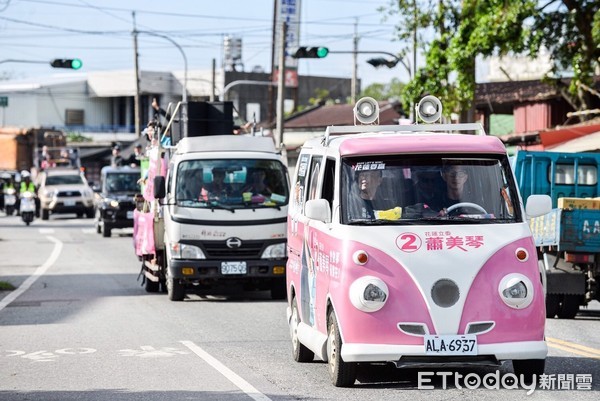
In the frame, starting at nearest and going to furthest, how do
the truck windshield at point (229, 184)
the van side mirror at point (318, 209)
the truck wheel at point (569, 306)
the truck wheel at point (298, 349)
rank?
the van side mirror at point (318, 209) < the truck wheel at point (298, 349) < the truck wheel at point (569, 306) < the truck windshield at point (229, 184)

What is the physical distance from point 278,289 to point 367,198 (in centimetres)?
930

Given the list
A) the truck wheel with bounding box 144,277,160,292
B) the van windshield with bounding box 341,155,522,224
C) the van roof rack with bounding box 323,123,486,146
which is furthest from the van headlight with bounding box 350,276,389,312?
the truck wheel with bounding box 144,277,160,292

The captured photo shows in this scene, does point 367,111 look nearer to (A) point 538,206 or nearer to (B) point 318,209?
(B) point 318,209

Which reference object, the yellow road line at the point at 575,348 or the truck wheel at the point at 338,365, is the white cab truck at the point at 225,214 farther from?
the truck wheel at the point at 338,365

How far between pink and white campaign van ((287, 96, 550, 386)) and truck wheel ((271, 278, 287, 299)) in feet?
27.3

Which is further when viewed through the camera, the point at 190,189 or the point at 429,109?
the point at 190,189

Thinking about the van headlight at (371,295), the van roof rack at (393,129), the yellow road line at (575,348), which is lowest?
the yellow road line at (575,348)

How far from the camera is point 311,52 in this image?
3812cm

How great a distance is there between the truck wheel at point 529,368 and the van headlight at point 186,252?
915 centimetres

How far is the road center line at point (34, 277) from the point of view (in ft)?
64.9

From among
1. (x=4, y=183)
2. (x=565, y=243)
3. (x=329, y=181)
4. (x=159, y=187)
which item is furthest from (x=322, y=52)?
(x=329, y=181)

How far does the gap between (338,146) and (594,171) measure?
8.38 meters

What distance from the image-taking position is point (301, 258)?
39.2 ft

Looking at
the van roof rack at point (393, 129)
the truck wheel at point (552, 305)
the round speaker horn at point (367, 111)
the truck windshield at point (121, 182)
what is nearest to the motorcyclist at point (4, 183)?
the truck windshield at point (121, 182)
